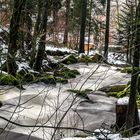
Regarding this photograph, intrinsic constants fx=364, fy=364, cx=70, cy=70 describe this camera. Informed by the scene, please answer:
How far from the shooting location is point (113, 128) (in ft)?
27.5

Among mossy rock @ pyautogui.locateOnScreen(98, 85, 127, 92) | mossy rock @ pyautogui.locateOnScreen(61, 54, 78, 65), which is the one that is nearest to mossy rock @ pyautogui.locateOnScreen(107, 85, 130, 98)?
mossy rock @ pyautogui.locateOnScreen(98, 85, 127, 92)

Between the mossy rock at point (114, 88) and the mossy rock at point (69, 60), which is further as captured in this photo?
the mossy rock at point (69, 60)

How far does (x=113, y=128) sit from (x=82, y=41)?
782 inches

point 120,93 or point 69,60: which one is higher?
point 69,60

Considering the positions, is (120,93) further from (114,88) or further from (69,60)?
(69,60)

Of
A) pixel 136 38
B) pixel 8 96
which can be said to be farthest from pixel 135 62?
pixel 8 96

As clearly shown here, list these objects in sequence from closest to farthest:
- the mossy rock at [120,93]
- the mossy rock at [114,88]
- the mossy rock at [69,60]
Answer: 1. the mossy rock at [120,93]
2. the mossy rock at [114,88]
3. the mossy rock at [69,60]

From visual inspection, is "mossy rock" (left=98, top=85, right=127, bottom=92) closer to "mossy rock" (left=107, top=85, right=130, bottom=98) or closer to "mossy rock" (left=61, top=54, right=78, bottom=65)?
"mossy rock" (left=107, top=85, right=130, bottom=98)

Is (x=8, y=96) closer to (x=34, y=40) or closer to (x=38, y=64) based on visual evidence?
(x=38, y=64)

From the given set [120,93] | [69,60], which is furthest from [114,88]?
[69,60]

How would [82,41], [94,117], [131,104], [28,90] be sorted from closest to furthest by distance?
[131,104] → [94,117] → [28,90] → [82,41]

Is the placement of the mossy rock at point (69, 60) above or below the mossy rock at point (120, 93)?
above

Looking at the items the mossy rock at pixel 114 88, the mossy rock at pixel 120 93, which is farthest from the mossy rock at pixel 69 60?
the mossy rock at pixel 120 93

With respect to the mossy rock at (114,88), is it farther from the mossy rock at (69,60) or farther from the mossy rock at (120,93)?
the mossy rock at (69,60)
